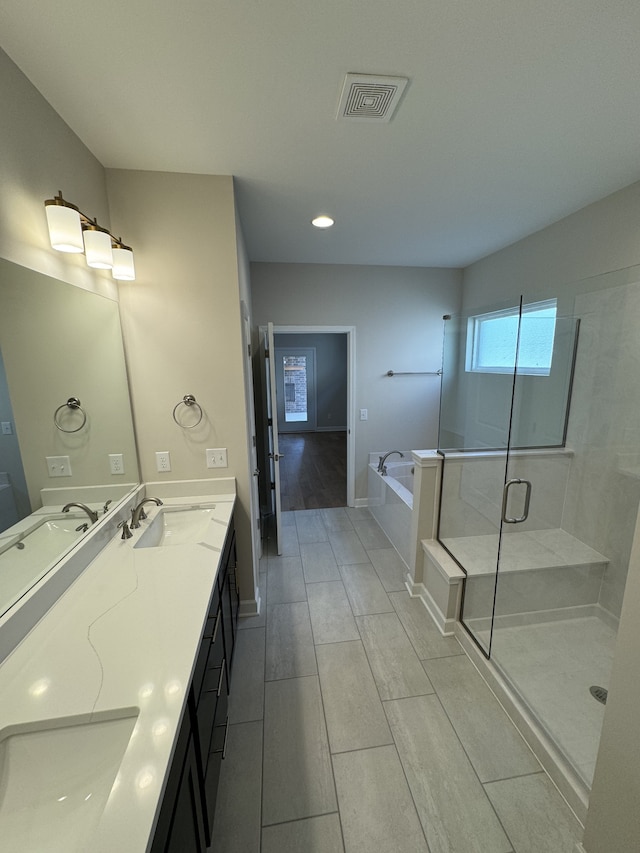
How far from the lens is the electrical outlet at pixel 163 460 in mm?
2023

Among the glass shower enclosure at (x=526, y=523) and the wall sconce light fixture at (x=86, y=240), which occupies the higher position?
the wall sconce light fixture at (x=86, y=240)

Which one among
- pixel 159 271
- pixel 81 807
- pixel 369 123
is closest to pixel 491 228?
pixel 369 123

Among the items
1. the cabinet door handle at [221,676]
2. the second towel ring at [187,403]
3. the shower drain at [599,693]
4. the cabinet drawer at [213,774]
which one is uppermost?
the second towel ring at [187,403]

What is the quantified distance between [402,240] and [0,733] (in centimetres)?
346

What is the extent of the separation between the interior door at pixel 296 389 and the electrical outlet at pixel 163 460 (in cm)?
594

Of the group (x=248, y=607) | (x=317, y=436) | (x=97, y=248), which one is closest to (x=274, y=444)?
(x=248, y=607)

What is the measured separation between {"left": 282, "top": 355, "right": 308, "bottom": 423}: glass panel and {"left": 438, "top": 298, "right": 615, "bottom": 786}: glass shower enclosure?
219 inches

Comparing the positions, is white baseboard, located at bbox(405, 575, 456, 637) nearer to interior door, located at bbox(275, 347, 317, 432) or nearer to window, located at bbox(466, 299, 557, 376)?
window, located at bbox(466, 299, 557, 376)

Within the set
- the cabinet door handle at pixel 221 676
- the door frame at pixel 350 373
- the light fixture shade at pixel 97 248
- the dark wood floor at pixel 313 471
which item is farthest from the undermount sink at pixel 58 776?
the dark wood floor at pixel 313 471

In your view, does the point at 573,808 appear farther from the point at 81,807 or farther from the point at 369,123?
the point at 369,123

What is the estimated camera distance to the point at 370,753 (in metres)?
1.51

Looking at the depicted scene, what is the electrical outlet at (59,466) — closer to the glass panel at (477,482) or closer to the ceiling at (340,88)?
the ceiling at (340,88)

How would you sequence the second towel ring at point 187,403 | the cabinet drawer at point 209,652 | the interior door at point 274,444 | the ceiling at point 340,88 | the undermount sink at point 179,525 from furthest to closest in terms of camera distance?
the interior door at point 274,444 → the second towel ring at point 187,403 → the undermount sink at point 179,525 → the cabinet drawer at point 209,652 → the ceiling at point 340,88

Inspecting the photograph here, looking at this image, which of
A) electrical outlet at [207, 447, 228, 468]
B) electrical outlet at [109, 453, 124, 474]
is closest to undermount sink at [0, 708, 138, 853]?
electrical outlet at [109, 453, 124, 474]
